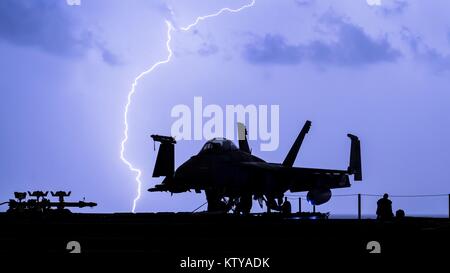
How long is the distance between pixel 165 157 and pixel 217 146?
3.51m

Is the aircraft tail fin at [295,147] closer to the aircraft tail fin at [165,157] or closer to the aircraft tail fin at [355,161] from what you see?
the aircraft tail fin at [355,161]

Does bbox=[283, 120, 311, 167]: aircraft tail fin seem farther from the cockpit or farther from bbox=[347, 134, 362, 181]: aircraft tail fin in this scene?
the cockpit

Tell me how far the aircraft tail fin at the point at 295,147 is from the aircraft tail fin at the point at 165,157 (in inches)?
523

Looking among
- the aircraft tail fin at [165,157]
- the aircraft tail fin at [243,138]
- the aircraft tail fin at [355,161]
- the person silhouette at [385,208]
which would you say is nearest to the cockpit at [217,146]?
the aircraft tail fin at [165,157]

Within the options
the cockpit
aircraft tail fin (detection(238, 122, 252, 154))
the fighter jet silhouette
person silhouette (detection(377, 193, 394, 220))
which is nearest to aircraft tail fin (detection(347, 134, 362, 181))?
the fighter jet silhouette

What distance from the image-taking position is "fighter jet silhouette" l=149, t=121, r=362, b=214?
29.5m

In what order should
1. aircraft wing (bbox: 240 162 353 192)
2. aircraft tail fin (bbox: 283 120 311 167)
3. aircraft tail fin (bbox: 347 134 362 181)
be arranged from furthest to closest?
1. aircraft tail fin (bbox: 347 134 362 181)
2. aircraft tail fin (bbox: 283 120 311 167)
3. aircraft wing (bbox: 240 162 353 192)

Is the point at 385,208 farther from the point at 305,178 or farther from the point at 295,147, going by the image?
the point at 295,147

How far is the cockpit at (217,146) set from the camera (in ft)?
103

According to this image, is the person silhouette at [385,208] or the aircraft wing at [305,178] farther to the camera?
the aircraft wing at [305,178]
